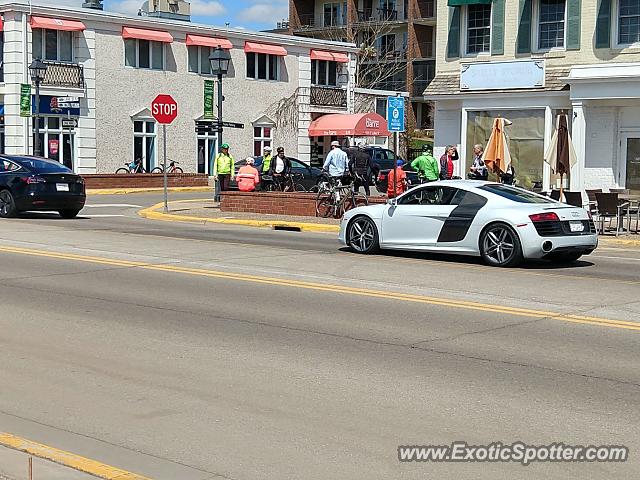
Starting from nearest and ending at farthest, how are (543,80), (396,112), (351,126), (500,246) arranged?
(500,246)
(396,112)
(543,80)
(351,126)

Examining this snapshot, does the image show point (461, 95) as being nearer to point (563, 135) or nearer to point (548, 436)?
point (563, 135)

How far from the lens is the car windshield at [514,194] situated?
52.9ft

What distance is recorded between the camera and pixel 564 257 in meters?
A: 16.1

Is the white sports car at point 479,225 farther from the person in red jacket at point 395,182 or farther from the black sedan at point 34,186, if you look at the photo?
the black sedan at point 34,186

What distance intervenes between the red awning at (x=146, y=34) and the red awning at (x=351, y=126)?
28.6 feet

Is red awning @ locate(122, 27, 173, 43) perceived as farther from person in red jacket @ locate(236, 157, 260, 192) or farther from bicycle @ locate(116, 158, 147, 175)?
person in red jacket @ locate(236, 157, 260, 192)

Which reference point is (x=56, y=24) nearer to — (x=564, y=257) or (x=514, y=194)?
(x=514, y=194)

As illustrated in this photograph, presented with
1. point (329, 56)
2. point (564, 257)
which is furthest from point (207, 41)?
point (564, 257)

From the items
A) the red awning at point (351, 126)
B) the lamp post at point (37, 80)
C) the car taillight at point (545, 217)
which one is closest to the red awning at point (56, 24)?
the lamp post at point (37, 80)

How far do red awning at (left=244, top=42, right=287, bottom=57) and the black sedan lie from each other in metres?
28.7

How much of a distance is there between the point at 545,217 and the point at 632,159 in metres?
13.1

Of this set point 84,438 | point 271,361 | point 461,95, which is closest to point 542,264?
point 271,361

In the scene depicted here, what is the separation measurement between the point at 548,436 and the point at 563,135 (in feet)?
59.9

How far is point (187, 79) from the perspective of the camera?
51156 millimetres
